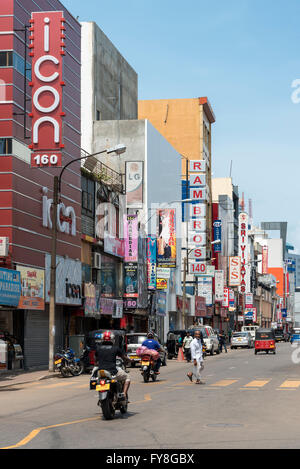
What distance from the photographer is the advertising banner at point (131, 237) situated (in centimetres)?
5350

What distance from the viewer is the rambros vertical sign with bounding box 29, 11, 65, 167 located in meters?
33.6

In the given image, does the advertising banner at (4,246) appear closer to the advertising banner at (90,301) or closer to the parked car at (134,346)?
the parked car at (134,346)

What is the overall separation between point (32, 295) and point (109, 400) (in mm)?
20293

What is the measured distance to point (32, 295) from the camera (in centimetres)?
3569

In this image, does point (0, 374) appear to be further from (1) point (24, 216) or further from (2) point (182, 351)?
(2) point (182, 351)

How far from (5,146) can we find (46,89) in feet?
10.7

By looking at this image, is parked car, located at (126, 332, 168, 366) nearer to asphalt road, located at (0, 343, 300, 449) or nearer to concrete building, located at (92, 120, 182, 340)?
asphalt road, located at (0, 343, 300, 449)

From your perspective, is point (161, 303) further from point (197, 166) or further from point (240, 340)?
point (197, 166)

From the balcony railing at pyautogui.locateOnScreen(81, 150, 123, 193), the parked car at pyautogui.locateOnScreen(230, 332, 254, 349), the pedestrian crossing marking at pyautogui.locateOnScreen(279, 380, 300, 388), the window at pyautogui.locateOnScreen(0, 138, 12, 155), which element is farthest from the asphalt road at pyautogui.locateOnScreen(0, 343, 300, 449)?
the parked car at pyautogui.locateOnScreen(230, 332, 254, 349)

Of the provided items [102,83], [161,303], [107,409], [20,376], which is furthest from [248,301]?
[107,409]

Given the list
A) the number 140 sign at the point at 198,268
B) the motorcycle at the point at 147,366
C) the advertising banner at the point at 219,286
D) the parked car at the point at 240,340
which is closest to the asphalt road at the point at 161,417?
the motorcycle at the point at 147,366

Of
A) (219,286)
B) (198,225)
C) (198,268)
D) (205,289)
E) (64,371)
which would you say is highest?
(198,225)

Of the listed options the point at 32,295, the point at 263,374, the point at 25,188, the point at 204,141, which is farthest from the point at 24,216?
the point at 204,141

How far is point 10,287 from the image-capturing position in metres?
32.3
